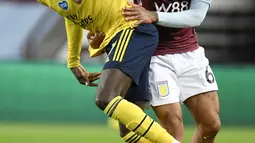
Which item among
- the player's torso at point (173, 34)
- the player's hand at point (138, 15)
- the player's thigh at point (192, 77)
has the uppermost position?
the player's hand at point (138, 15)

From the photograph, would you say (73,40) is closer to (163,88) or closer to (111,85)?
(163,88)

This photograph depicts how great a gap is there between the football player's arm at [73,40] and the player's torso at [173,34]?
0.64 m

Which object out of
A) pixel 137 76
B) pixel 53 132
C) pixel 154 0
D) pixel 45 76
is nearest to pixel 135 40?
pixel 137 76

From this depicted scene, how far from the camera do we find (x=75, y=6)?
266 inches

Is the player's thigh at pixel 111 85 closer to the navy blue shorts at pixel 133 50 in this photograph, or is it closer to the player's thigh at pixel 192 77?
the navy blue shorts at pixel 133 50

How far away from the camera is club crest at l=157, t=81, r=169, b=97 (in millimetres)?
7503

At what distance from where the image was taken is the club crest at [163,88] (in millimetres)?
7503

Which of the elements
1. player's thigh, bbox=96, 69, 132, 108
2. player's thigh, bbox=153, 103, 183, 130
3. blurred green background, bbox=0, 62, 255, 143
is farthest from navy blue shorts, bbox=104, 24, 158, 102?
blurred green background, bbox=0, 62, 255, 143

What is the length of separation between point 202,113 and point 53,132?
6.49m

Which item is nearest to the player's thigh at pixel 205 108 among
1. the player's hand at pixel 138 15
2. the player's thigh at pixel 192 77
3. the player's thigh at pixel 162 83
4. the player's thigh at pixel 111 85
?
the player's thigh at pixel 192 77

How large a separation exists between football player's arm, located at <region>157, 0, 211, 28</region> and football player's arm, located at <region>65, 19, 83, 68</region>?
81 centimetres

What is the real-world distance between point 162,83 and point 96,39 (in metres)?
0.79

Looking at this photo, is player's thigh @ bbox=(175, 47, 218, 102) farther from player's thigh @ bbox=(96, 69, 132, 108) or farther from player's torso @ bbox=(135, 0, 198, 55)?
player's thigh @ bbox=(96, 69, 132, 108)

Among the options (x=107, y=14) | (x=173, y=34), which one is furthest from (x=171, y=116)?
(x=107, y=14)
